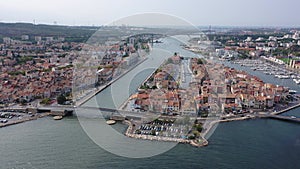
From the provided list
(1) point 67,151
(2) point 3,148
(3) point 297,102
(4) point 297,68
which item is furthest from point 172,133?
(4) point 297,68

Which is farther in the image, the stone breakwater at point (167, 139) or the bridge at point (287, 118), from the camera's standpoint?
the bridge at point (287, 118)

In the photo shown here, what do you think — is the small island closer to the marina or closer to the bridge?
the bridge

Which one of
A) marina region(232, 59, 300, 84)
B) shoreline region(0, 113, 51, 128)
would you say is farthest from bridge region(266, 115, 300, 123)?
shoreline region(0, 113, 51, 128)

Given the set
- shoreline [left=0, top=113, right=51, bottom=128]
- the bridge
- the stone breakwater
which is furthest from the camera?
the bridge

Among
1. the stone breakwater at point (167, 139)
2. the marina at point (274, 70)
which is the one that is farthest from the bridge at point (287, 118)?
the marina at point (274, 70)

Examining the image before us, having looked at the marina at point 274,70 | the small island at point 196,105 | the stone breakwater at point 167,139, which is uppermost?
the marina at point 274,70

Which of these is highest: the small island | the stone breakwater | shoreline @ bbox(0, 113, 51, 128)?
the small island

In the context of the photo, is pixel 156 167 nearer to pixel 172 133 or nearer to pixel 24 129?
pixel 172 133

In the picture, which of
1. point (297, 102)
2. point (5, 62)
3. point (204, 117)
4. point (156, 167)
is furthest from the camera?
point (5, 62)

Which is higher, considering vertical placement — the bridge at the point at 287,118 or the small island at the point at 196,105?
the small island at the point at 196,105

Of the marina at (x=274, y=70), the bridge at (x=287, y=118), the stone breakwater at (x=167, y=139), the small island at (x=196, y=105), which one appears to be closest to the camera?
the stone breakwater at (x=167, y=139)

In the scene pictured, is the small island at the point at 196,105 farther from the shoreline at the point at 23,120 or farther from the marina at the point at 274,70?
the marina at the point at 274,70
